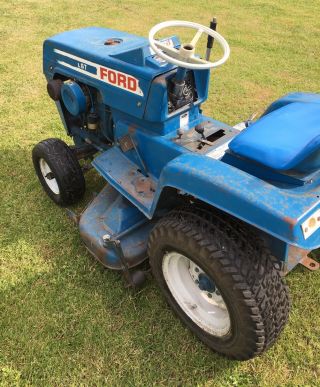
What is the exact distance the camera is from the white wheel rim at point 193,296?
2.19 m

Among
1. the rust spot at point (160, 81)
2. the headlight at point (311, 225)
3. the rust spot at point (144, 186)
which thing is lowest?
the rust spot at point (144, 186)

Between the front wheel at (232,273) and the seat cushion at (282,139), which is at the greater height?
the seat cushion at (282,139)

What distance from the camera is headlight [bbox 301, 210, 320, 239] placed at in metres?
1.56

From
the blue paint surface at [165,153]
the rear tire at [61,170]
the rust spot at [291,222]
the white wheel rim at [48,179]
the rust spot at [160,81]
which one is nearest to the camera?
the rust spot at [291,222]

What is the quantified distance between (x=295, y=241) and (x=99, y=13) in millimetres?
7710

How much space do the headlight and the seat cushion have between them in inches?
11.4

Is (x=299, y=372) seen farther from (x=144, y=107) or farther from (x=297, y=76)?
(x=297, y=76)

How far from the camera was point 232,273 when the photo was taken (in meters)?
1.77

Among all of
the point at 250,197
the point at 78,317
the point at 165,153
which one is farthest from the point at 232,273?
the point at 78,317

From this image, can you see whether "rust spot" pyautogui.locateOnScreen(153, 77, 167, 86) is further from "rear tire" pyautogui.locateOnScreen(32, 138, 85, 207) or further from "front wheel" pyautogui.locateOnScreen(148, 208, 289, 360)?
"rear tire" pyautogui.locateOnScreen(32, 138, 85, 207)

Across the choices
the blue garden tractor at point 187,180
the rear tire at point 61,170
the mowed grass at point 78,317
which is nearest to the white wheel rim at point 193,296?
the blue garden tractor at point 187,180

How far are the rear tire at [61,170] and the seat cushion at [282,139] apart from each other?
4.94ft

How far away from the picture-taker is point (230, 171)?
1778 millimetres

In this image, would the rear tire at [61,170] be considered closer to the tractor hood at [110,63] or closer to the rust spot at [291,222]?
the tractor hood at [110,63]
